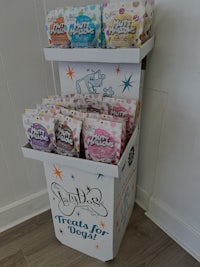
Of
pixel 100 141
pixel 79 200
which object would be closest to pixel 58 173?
pixel 79 200

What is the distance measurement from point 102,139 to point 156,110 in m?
0.42

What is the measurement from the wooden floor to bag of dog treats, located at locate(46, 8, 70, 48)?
3.30 feet

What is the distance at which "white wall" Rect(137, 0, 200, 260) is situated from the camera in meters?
0.85

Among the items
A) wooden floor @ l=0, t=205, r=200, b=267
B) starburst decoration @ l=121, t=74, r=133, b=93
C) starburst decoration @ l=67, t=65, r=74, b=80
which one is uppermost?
starburst decoration @ l=67, t=65, r=74, b=80

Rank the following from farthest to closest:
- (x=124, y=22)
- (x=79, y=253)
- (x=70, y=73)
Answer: (x=79, y=253) → (x=70, y=73) → (x=124, y=22)

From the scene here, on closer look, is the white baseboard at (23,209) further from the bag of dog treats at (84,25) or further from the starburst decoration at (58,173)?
the bag of dog treats at (84,25)

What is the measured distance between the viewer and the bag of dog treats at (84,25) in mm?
799

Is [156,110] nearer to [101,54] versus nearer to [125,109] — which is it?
[125,109]

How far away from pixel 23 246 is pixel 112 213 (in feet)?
1.98

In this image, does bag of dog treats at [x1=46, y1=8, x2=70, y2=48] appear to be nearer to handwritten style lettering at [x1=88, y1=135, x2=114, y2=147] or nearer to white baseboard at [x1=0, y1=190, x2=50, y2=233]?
handwritten style lettering at [x1=88, y1=135, x2=114, y2=147]

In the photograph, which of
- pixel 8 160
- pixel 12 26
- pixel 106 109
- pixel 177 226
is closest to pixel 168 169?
pixel 177 226

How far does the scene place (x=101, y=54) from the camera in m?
0.81

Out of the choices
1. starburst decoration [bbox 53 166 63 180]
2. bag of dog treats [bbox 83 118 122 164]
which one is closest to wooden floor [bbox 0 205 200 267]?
starburst decoration [bbox 53 166 63 180]

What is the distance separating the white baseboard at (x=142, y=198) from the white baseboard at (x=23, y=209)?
0.58 metres
